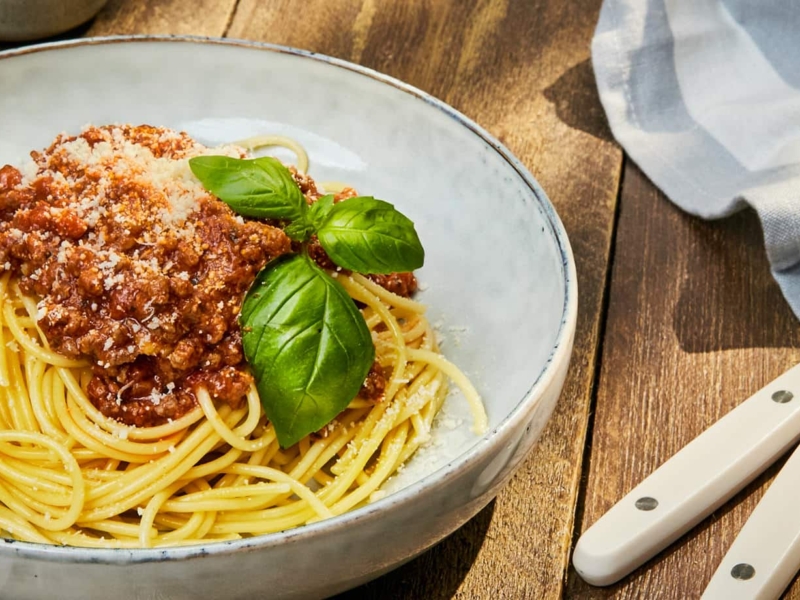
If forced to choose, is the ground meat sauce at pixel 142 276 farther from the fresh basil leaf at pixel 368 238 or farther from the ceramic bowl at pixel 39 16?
the ceramic bowl at pixel 39 16

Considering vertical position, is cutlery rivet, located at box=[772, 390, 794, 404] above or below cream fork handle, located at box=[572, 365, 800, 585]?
above

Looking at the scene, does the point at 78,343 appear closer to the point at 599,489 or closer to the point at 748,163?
the point at 599,489

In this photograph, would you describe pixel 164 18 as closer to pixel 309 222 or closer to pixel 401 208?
pixel 401 208

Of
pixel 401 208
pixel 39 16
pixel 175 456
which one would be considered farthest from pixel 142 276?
pixel 39 16

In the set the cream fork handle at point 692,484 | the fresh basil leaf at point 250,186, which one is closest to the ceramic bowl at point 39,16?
the fresh basil leaf at point 250,186

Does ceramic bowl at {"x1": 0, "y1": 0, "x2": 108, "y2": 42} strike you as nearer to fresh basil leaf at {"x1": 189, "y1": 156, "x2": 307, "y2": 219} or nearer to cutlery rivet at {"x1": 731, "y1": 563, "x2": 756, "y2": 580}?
fresh basil leaf at {"x1": 189, "y1": 156, "x2": 307, "y2": 219}

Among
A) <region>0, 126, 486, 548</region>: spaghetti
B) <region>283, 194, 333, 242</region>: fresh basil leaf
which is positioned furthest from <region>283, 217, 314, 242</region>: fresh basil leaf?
<region>0, 126, 486, 548</region>: spaghetti
